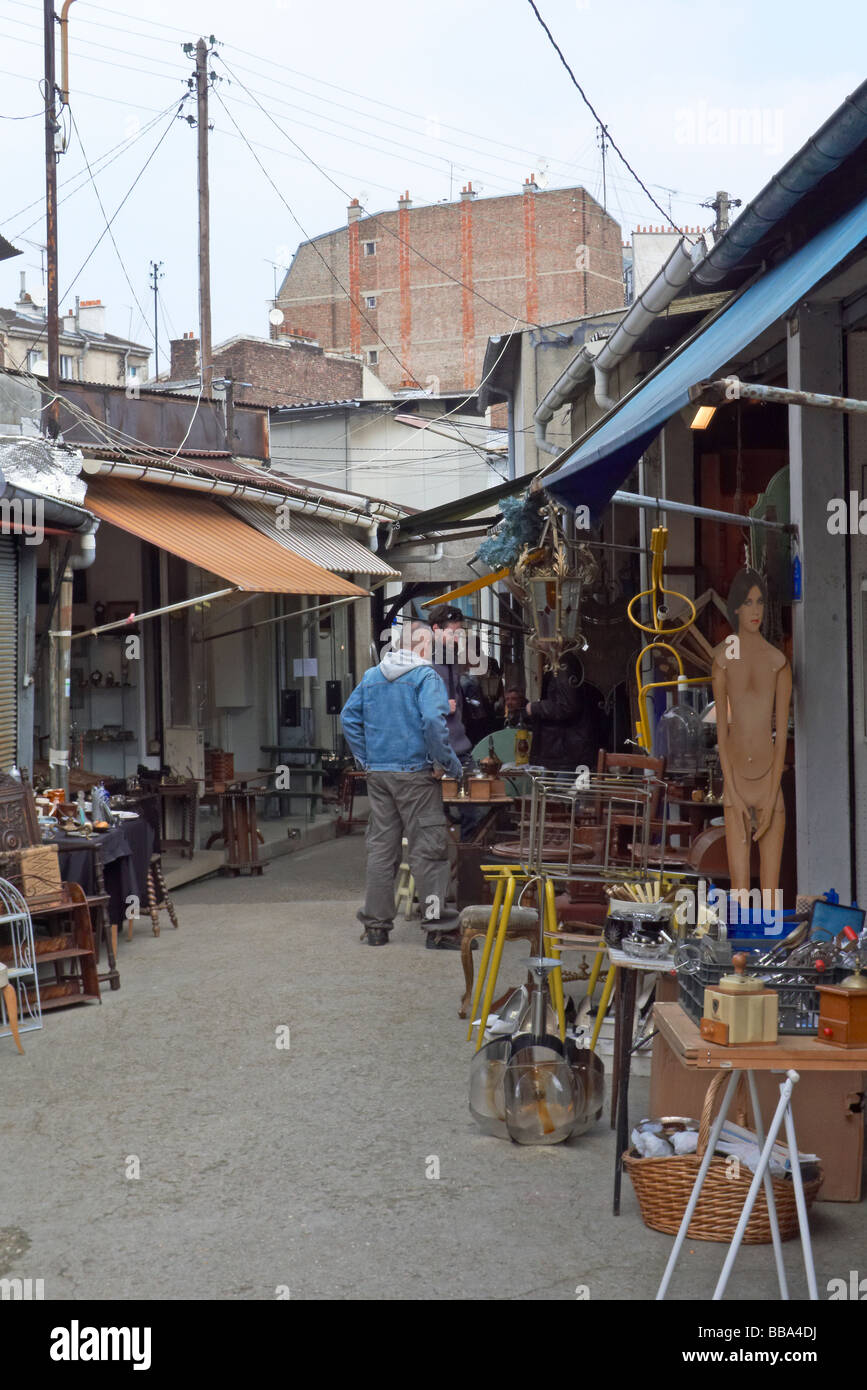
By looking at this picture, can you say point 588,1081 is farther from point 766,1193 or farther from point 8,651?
point 8,651

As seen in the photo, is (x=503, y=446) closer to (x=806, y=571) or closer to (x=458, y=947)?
(x=458, y=947)

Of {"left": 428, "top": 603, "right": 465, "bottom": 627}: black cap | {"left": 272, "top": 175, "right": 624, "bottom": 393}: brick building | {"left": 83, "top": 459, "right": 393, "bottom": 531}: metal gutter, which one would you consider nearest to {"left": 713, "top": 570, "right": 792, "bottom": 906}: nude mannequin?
{"left": 428, "top": 603, "right": 465, "bottom": 627}: black cap

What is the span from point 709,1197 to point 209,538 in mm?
8370

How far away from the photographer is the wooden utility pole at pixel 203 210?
19.2m

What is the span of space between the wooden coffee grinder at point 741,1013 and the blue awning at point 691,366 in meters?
2.04

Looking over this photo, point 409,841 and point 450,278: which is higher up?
point 450,278

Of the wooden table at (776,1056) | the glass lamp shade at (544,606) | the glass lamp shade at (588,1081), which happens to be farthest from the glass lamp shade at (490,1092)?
the glass lamp shade at (544,606)

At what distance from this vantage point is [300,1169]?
4895 mm

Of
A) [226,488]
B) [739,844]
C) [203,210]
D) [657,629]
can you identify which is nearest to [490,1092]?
[739,844]

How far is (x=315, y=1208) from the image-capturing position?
4.51 meters

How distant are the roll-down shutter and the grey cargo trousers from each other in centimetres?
242

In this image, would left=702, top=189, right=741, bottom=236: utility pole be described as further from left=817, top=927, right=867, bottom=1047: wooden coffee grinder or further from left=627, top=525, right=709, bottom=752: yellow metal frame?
left=817, top=927, right=867, bottom=1047: wooden coffee grinder

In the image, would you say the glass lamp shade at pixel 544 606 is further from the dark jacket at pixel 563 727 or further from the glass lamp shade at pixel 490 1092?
the glass lamp shade at pixel 490 1092

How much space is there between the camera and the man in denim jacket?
8.79m
